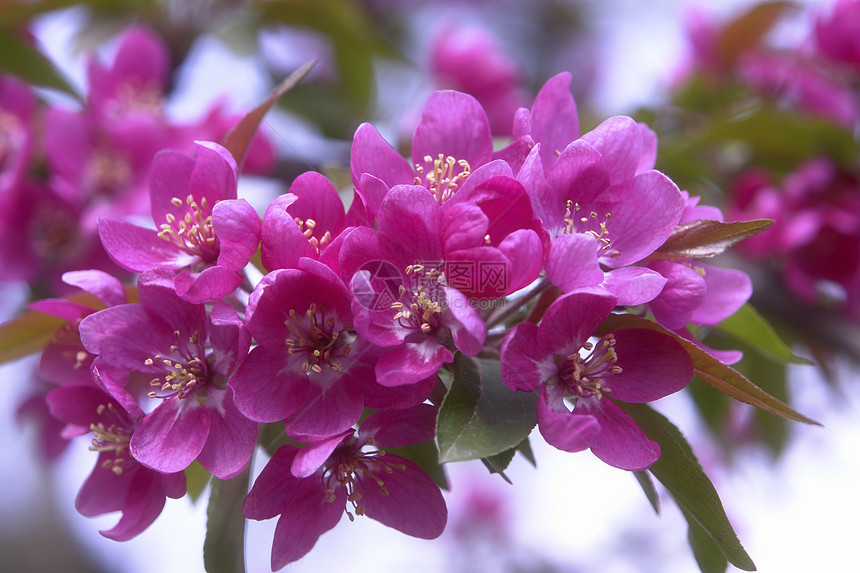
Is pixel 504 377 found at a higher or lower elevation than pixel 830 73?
higher

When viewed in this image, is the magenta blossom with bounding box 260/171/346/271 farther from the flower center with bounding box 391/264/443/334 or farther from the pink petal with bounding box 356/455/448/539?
the pink petal with bounding box 356/455/448/539

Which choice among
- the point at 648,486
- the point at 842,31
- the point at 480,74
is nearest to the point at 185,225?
the point at 648,486

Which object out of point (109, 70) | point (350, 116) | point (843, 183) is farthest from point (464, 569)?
point (109, 70)

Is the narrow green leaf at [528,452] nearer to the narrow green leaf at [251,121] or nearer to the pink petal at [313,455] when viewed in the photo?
the pink petal at [313,455]

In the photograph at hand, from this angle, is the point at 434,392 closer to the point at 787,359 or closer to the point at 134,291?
the point at 134,291

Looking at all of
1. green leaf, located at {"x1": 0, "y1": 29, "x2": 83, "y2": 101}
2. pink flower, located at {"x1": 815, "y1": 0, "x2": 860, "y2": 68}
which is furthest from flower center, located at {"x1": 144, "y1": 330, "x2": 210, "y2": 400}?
pink flower, located at {"x1": 815, "y1": 0, "x2": 860, "y2": 68}
